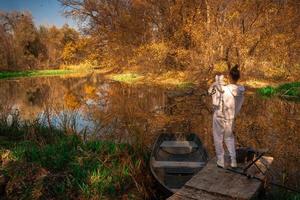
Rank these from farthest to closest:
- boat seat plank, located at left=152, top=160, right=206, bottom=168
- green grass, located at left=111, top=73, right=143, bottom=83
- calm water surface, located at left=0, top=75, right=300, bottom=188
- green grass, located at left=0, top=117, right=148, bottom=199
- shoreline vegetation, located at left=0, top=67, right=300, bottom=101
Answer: green grass, located at left=111, top=73, right=143, bottom=83, shoreline vegetation, located at left=0, top=67, right=300, bottom=101, calm water surface, located at left=0, top=75, right=300, bottom=188, boat seat plank, located at left=152, top=160, right=206, bottom=168, green grass, located at left=0, top=117, right=148, bottom=199

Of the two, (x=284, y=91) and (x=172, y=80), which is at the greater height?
(x=172, y=80)

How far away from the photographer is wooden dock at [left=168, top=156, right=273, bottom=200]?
5.70 m

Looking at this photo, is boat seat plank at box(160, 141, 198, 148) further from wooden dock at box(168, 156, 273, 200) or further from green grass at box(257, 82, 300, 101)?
green grass at box(257, 82, 300, 101)

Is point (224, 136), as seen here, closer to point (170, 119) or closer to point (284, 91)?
point (170, 119)

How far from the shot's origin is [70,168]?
793 centimetres

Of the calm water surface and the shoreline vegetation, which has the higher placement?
the shoreline vegetation

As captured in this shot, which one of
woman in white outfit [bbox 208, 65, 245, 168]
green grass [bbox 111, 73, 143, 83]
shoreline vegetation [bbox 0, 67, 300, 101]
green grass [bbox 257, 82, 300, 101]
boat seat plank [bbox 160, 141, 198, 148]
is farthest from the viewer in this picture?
green grass [bbox 111, 73, 143, 83]

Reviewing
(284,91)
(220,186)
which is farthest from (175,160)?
(284,91)

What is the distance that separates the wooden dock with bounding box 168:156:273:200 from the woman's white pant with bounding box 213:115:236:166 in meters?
0.27

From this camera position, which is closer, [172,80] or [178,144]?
[178,144]

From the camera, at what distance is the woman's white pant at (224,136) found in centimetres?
677

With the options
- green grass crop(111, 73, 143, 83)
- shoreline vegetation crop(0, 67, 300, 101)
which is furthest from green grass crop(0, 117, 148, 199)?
green grass crop(111, 73, 143, 83)

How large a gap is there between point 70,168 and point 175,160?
8.21 feet

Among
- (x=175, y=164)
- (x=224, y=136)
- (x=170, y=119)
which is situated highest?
(x=224, y=136)
